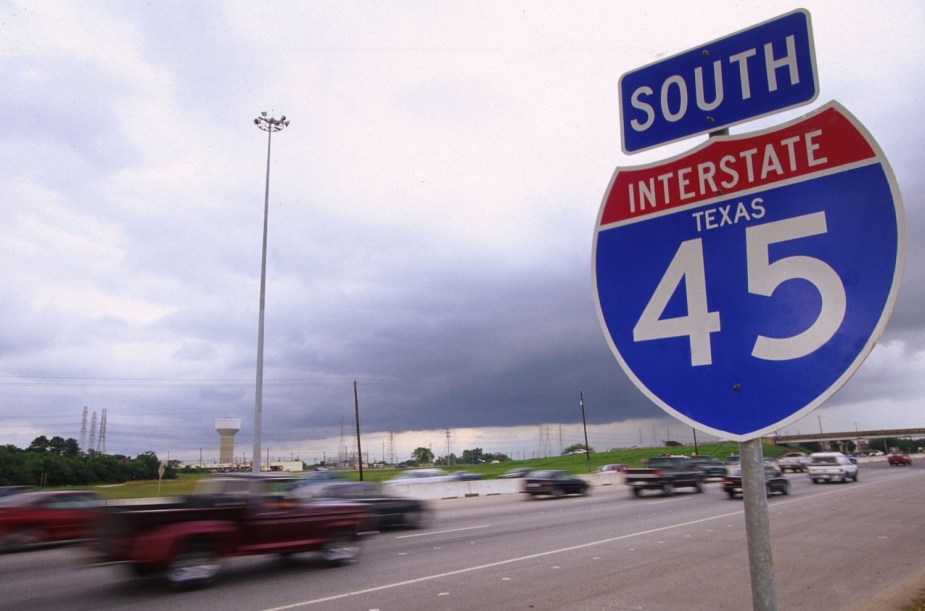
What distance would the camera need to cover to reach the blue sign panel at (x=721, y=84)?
202cm

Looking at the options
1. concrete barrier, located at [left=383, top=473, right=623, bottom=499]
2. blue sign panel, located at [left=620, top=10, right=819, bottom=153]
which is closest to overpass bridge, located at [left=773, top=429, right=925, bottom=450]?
concrete barrier, located at [left=383, top=473, right=623, bottom=499]

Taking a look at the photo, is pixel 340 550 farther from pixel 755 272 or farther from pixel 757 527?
pixel 755 272

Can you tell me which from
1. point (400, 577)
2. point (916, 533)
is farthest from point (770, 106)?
point (916, 533)

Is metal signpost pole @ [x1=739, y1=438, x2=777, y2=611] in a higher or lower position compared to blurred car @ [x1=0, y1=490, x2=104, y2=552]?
higher

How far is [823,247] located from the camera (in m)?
1.71

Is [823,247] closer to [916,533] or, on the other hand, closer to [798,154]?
[798,154]

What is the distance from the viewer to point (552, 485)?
29.5 m

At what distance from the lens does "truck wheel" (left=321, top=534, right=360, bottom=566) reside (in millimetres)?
11633

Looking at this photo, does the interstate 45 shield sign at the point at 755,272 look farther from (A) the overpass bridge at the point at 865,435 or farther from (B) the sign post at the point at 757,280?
(A) the overpass bridge at the point at 865,435

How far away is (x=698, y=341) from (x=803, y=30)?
1029mm

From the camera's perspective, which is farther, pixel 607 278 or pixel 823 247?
pixel 607 278

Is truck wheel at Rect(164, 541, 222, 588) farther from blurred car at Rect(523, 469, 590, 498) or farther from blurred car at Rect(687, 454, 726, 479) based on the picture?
blurred car at Rect(687, 454, 726, 479)

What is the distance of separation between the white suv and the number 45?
134 ft

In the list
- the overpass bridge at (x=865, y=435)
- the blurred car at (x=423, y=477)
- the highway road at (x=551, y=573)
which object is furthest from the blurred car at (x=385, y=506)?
the overpass bridge at (x=865, y=435)
